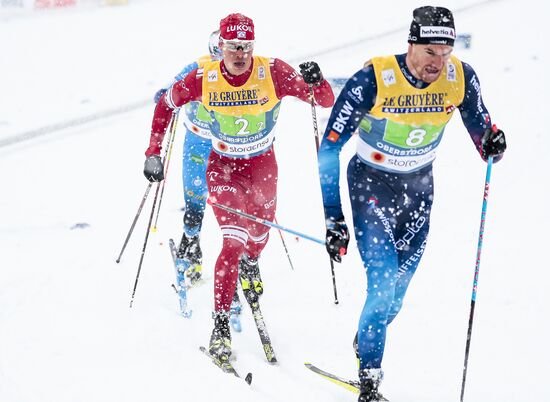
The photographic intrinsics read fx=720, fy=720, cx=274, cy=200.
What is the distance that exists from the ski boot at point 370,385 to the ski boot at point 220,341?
46.2 inches

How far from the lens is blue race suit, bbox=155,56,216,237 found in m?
6.94

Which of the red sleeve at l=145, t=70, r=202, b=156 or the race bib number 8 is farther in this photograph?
the red sleeve at l=145, t=70, r=202, b=156

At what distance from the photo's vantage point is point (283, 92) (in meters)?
5.73

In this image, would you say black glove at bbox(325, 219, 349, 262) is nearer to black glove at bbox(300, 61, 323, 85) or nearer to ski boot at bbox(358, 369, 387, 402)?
ski boot at bbox(358, 369, 387, 402)

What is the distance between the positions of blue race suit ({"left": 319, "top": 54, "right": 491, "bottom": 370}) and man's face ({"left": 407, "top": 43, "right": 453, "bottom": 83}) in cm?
6

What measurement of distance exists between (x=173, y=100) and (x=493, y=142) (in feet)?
8.30

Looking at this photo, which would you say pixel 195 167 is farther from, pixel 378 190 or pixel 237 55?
pixel 378 190

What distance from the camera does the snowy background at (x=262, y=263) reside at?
5195 millimetres

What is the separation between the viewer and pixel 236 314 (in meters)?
6.21

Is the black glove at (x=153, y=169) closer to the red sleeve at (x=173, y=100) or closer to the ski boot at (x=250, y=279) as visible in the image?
the red sleeve at (x=173, y=100)

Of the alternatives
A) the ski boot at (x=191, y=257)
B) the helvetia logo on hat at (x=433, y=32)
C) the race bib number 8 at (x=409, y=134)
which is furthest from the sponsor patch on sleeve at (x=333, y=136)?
the ski boot at (x=191, y=257)

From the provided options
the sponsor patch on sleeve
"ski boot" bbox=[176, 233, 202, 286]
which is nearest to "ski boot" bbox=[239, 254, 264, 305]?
"ski boot" bbox=[176, 233, 202, 286]

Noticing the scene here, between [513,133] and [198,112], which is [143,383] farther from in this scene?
[513,133]

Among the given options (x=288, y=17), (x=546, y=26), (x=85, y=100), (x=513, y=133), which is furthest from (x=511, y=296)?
(x=288, y=17)
